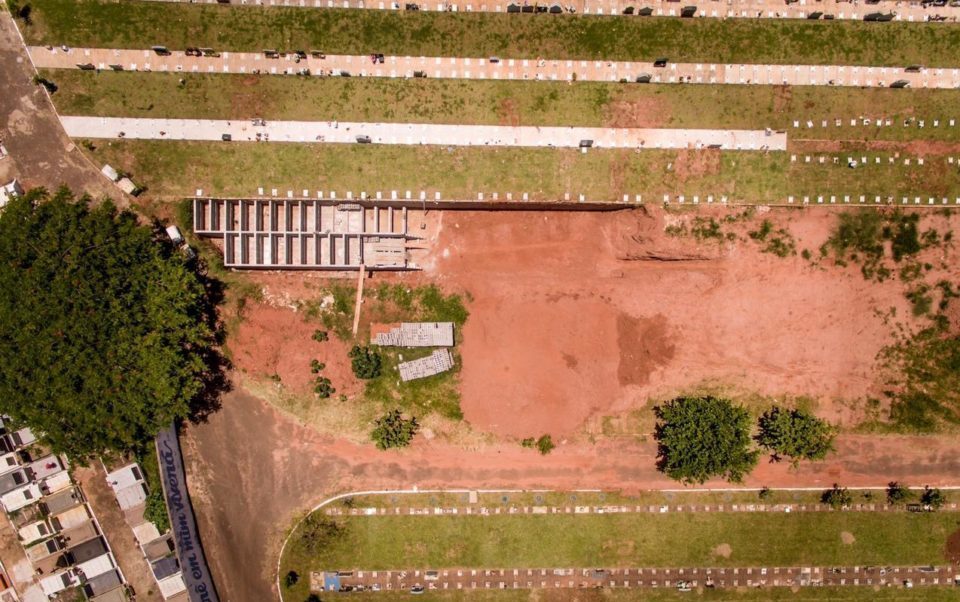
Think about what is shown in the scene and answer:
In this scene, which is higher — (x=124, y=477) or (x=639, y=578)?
(x=124, y=477)

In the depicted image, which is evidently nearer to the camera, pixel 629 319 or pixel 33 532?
pixel 33 532

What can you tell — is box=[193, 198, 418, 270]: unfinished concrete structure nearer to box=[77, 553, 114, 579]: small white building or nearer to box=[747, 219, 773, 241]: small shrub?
box=[77, 553, 114, 579]: small white building

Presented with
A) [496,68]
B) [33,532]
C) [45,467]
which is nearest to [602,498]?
[496,68]

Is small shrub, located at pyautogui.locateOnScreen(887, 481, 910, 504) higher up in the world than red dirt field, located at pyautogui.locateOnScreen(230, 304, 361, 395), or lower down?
lower down

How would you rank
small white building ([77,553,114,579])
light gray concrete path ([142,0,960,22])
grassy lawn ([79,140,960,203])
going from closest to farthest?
Result: small white building ([77,553,114,579]) → grassy lawn ([79,140,960,203]) → light gray concrete path ([142,0,960,22])

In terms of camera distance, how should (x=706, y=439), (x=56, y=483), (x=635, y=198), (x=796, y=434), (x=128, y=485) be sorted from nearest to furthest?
1. (x=706, y=439)
2. (x=128, y=485)
3. (x=56, y=483)
4. (x=796, y=434)
5. (x=635, y=198)

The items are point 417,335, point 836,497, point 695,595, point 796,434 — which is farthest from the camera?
point 695,595

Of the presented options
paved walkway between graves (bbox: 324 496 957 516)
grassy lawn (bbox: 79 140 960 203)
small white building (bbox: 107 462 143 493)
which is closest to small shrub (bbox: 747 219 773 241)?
grassy lawn (bbox: 79 140 960 203)

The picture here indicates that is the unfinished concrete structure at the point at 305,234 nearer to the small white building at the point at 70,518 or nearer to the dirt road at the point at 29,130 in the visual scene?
the dirt road at the point at 29,130

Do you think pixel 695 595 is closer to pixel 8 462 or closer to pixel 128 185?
pixel 8 462
